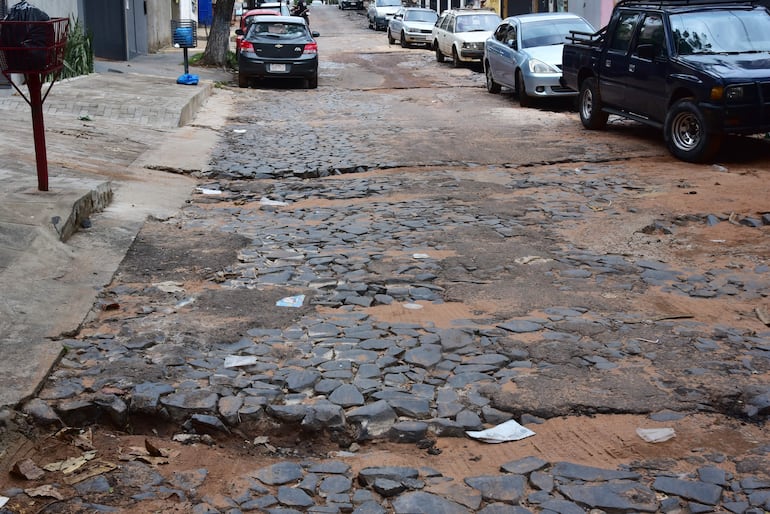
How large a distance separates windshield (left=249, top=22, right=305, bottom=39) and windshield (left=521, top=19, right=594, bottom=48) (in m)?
6.46

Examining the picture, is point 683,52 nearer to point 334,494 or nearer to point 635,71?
point 635,71

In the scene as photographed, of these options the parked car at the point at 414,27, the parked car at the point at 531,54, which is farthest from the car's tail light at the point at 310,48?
the parked car at the point at 414,27

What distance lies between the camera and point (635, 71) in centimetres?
1366

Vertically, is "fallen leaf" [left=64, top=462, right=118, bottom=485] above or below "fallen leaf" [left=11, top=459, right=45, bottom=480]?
below

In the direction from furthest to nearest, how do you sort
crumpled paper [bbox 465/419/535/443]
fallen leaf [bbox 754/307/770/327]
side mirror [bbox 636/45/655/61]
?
1. side mirror [bbox 636/45/655/61]
2. fallen leaf [bbox 754/307/770/327]
3. crumpled paper [bbox 465/419/535/443]

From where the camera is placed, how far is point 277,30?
2375 centimetres

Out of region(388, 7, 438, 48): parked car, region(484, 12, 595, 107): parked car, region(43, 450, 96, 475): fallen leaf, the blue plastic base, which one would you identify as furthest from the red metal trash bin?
region(388, 7, 438, 48): parked car

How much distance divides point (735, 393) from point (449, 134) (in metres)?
10.5

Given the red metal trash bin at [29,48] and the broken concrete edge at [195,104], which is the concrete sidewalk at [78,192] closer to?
the broken concrete edge at [195,104]

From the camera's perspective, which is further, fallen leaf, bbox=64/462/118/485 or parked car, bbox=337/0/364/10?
parked car, bbox=337/0/364/10

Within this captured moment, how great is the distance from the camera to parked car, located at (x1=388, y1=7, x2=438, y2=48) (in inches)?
1494

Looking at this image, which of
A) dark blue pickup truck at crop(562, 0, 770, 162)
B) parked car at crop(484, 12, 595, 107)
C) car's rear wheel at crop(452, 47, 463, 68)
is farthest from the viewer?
car's rear wheel at crop(452, 47, 463, 68)

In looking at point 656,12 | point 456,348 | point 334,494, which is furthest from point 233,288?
point 656,12

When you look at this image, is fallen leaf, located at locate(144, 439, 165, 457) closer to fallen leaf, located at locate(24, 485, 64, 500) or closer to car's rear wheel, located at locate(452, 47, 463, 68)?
fallen leaf, located at locate(24, 485, 64, 500)
